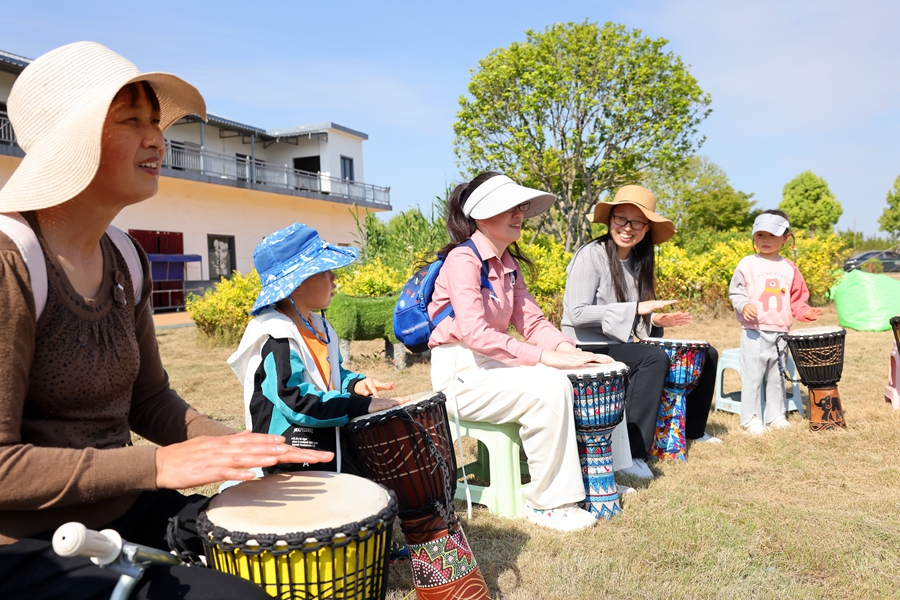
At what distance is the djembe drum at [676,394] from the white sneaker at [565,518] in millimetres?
1243

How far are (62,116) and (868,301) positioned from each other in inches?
425

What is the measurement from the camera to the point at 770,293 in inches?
210

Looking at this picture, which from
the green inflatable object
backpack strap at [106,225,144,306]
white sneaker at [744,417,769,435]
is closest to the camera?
backpack strap at [106,225,144,306]

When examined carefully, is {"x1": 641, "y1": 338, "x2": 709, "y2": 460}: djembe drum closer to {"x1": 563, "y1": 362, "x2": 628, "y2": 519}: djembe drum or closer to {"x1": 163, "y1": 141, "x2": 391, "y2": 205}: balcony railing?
{"x1": 563, "y1": 362, "x2": 628, "y2": 519}: djembe drum

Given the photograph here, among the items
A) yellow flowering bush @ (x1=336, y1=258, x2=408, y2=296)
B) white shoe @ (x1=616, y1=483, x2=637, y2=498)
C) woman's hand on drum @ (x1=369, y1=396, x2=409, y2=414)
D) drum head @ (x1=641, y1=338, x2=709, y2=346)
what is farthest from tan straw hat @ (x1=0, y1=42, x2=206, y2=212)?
yellow flowering bush @ (x1=336, y1=258, x2=408, y2=296)

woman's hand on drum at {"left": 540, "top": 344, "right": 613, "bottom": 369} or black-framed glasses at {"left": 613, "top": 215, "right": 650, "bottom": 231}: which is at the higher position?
black-framed glasses at {"left": 613, "top": 215, "right": 650, "bottom": 231}

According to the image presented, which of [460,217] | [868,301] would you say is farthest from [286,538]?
[868,301]

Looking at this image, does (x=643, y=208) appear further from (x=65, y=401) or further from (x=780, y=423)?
(x=65, y=401)

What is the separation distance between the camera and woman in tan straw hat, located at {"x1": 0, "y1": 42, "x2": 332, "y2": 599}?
1.47 meters

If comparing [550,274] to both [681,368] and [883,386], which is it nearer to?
[883,386]

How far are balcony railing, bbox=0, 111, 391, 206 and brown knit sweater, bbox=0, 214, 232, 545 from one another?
14522 mm

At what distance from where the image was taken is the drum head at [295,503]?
1714 millimetres

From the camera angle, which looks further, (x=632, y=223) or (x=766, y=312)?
(x=766, y=312)

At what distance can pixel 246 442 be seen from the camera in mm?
1608
